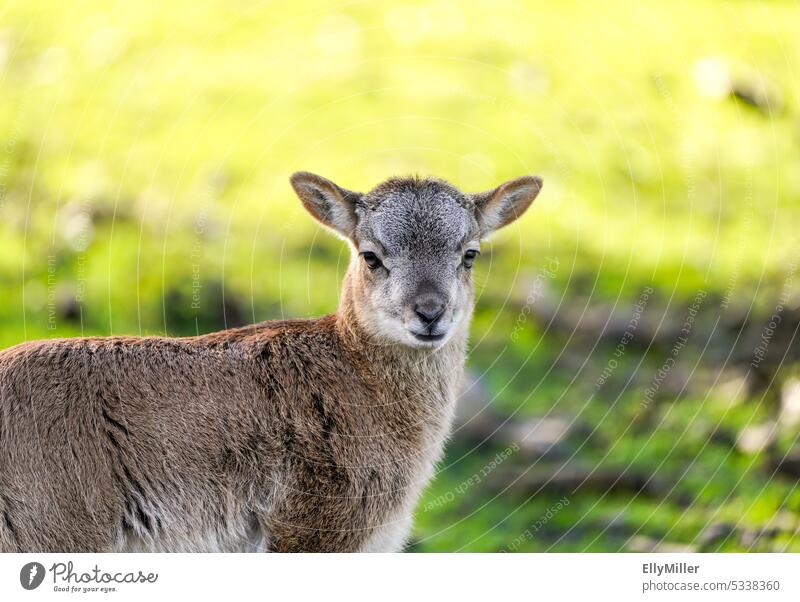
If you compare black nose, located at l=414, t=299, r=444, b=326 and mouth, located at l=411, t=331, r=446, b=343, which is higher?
black nose, located at l=414, t=299, r=444, b=326

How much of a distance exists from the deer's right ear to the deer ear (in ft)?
3.60

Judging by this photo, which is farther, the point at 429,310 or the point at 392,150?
the point at 392,150

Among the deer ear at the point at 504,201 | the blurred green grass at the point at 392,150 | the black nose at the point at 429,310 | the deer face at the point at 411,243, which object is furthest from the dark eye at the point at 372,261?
the blurred green grass at the point at 392,150

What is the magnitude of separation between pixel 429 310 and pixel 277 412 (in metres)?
1.46

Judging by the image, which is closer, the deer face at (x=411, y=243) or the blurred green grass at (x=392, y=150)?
the deer face at (x=411, y=243)

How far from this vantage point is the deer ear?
377 inches

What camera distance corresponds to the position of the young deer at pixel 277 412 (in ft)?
26.1

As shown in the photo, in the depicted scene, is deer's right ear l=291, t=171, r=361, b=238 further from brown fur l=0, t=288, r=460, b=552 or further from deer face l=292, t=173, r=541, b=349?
brown fur l=0, t=288, r=460, b=552

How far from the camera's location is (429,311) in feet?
28.6

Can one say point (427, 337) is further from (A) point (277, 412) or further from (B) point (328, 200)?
(B) point (328, 200)

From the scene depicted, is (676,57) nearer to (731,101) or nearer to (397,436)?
(731,101)
